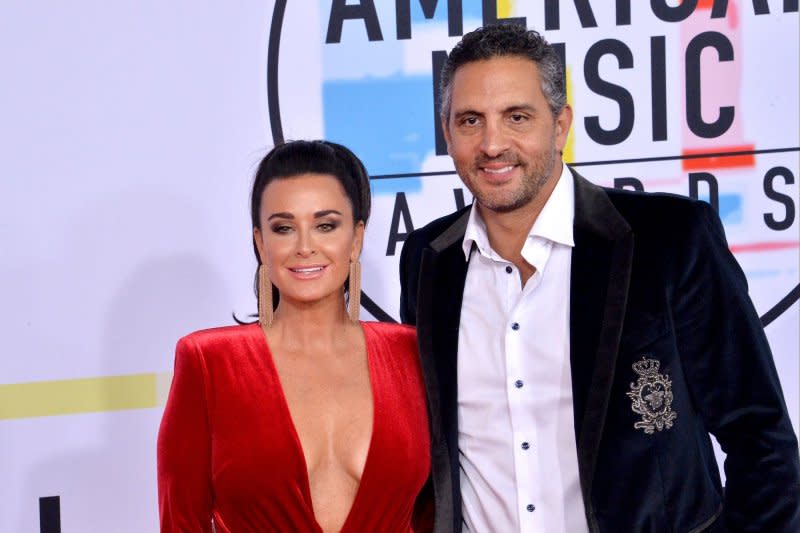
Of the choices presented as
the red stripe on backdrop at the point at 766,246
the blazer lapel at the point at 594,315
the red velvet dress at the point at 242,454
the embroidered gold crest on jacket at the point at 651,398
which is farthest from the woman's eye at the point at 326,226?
the red stripe on backdrop at the point at 766,246

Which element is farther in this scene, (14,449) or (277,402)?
(14,449)

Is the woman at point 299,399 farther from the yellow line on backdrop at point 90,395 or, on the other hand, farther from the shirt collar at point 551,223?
the yellow line on backdrop at point 90,395

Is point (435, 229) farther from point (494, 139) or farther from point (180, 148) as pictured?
point (180, 148)

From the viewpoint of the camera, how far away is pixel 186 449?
1852 millimetres

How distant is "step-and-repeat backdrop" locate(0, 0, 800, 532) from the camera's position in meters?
2.67

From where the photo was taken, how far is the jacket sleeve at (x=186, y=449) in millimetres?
1853

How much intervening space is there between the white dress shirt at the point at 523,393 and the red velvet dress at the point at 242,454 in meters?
0.15

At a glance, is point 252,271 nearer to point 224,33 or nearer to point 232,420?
point 224,33

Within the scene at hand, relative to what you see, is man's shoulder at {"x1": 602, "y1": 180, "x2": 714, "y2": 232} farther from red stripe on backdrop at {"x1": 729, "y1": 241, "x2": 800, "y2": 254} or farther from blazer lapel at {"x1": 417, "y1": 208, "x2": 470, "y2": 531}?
red stripe on backdrop at {"x1": 729, "y1": 241, "x2": 800, "y2": 254}

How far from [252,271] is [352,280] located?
0.79 m

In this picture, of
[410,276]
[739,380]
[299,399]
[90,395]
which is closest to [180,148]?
[90,395]

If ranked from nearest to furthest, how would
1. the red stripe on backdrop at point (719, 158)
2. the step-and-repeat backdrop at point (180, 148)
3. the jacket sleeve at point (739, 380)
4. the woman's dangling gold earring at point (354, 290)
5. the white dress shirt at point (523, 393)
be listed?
the jacket sleeve at point (739, 380) < the white dress shirt at point (523, 393) < the woman's dangling gold earring at point (354, 290) < the step-and-repeat backdrop at point (180, 148) < the red stripe on backdrop at point (719, 158)

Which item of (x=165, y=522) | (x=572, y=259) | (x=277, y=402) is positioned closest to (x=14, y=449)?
(x=165, y=522)

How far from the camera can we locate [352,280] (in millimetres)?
2002
